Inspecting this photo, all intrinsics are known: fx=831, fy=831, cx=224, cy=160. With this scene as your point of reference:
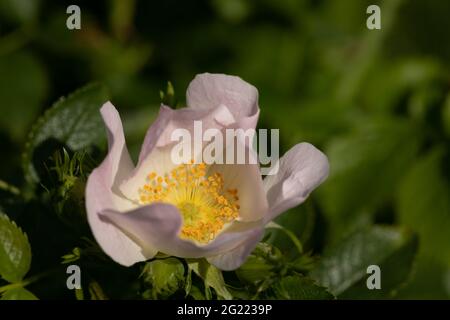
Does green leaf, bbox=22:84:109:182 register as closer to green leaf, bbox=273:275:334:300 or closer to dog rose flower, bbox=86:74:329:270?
dog rose flower, bbox=86:74:329:270

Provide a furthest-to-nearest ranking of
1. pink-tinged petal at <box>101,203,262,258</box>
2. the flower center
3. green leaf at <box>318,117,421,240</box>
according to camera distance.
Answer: green leaf at <box>318,117,421,240</box>
the flower center
pink-tinged petal at <box>101,203,262,258</box>

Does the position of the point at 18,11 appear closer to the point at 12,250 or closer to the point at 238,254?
the point at 12,250

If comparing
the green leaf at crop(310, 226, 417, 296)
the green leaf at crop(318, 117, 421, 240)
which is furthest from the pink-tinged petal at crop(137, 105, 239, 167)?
the green leaf at crop(318, 117, 421, 240)

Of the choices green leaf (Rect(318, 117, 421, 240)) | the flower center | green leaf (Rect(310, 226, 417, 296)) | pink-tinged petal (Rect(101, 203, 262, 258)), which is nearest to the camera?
pink-tinged petal (Rect(101, 203, 262, 258))

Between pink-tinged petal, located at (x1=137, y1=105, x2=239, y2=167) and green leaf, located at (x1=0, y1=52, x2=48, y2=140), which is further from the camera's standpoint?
green leaf, located at (x1=0, y1=52, x2=48, y2=140)

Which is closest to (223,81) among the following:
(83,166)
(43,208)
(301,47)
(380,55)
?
(83,166)

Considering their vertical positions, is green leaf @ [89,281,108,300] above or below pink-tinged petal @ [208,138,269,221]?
below

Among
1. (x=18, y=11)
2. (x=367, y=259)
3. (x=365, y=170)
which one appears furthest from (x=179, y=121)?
(x=18, y=11)
